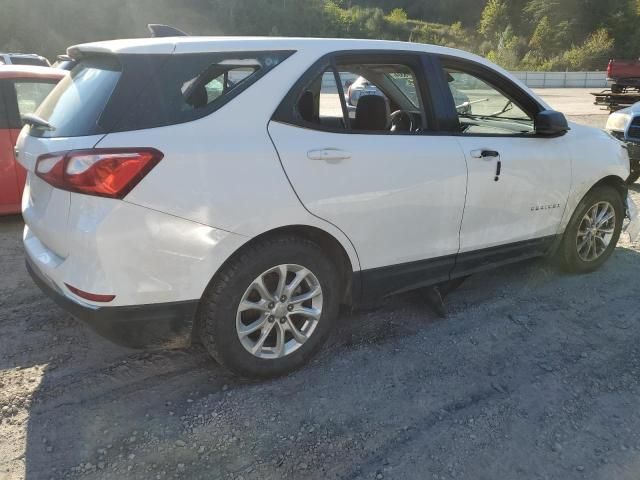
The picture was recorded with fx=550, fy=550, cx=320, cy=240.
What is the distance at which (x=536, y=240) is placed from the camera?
3.99 m

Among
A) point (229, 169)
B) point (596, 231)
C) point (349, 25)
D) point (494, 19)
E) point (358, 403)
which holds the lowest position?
point (358, 403)

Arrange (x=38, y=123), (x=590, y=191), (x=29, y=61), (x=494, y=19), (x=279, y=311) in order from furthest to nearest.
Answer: (x=494, y=19)
(x=29, y=61)
(x=590, y=191)
(x=279, y=311)
(x=38, y=123)

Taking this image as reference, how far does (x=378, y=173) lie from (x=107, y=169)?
1365 mm

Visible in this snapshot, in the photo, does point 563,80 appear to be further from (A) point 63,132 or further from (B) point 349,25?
(A) point 63,132

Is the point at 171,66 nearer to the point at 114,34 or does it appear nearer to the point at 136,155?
the point at 136,155

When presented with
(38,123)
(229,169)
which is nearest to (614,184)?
(229,169)

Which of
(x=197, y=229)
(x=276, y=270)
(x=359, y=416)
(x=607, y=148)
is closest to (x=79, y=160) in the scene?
(x=197, y=229)

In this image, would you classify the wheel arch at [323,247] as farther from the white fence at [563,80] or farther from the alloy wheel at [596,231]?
the white fence at [563,80]

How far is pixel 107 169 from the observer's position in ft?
7.59

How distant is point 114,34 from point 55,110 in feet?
209

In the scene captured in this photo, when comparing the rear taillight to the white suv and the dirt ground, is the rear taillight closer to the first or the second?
the white suv

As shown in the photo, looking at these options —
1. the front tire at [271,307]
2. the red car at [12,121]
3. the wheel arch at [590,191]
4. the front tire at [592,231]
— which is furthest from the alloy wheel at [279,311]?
the red car at [12,121]

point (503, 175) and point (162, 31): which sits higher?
point (162, 31)

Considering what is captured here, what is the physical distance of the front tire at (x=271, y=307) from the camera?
8.70 feet
